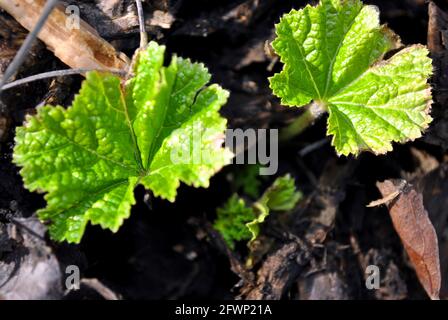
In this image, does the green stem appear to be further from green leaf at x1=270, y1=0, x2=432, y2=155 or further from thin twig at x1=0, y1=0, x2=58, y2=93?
thin twig at x1=0, y1=0, x2=58, y2=93

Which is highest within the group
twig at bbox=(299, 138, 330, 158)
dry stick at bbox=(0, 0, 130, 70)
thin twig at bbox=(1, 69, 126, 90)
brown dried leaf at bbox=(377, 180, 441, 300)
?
dry stick at bbox=(0, 0, 130, 70)

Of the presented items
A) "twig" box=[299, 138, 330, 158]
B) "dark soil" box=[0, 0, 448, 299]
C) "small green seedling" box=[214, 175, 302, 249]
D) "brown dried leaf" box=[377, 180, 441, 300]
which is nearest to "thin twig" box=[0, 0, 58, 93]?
"dark soil" box=[0, 0, 448, 299]

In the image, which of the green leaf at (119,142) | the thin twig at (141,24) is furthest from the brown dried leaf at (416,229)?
the thin twig at (141,24)

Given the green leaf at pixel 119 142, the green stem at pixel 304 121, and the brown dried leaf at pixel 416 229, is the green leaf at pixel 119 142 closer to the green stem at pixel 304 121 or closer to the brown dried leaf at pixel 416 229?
the green stem at pixel 304 121

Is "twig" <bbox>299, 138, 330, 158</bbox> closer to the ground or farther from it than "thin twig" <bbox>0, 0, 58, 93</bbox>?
closer to the ground

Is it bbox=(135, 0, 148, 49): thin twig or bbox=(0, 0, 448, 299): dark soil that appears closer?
bbox=(135, 0, 148, 49): thin twig

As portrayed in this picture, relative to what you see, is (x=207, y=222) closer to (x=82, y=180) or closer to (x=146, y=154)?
(x=146, y=154)

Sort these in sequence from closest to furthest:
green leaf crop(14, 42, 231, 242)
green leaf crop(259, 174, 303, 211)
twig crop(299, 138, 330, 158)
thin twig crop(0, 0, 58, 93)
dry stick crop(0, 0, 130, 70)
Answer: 1. thin twig crop(0, 0, 58, 93)
2. green leaf crop(14, 42, 231, 242)
3. dry stick crop(0, 0, 130, 70)
4. green leaf crop(259, 174, 303, 211)
5. twig crop(299, 138, 330, 158)
